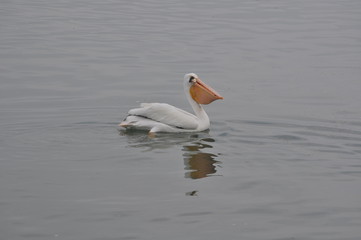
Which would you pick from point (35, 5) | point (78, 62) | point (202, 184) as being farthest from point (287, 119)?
point (35, 5)

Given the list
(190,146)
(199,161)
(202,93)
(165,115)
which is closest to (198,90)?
(202,93)

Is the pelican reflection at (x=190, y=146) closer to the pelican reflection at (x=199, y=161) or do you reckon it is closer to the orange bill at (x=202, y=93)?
the pelican reflection at (x=199, y=161)

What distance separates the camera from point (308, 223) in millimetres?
6824

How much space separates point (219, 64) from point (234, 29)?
397cm

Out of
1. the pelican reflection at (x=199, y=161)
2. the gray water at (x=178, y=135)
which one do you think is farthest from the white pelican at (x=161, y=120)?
the pelican reflection at (x=199, y=161)

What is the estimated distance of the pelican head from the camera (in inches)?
406

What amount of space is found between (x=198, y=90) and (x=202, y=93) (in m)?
0.07

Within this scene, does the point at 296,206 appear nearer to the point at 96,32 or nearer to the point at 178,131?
the point at 178,131

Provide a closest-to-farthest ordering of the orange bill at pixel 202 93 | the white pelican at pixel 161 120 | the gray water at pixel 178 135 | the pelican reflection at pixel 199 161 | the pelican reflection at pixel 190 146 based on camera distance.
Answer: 1. the gray water at pixel 178 135
2. the pelican reflection at pixel 199 161
3. the pelican reflection at pixel 190 146
4. the white pelican at pixel 161 120
5. the orange bill at pixel 202 93

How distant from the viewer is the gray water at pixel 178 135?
22.5ft

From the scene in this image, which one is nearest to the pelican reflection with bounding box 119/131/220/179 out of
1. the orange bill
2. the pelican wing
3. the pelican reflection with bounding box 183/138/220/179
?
the pelican reflection with bounding box 183/138/220/179

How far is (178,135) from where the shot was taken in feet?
32.3

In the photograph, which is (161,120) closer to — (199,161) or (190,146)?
(190,146)

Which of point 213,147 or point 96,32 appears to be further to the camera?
point 96,32
